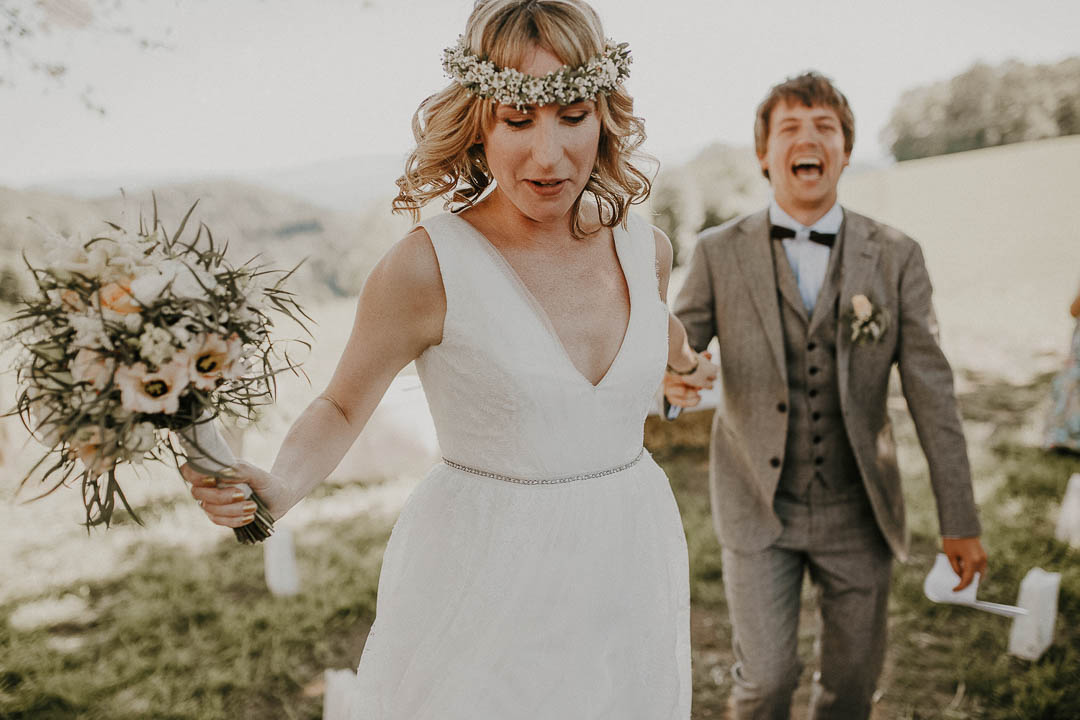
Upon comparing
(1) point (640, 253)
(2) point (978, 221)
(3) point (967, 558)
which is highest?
(2) point (978, 221)

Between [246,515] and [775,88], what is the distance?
7.85 ft

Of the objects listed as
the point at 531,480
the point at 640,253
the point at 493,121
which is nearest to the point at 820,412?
the point at 640,253

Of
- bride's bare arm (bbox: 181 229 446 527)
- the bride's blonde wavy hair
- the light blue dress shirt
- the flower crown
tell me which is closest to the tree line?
the light blue dress shirt

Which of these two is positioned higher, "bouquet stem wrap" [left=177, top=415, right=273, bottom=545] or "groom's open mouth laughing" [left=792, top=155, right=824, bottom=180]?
"groom's open mouth laughing" [left=792, top=155, right=824, bottom=180]

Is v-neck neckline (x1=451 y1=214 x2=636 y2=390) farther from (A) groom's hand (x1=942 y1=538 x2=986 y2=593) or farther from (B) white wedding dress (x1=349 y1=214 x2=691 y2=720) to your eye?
(A) groom's hand (x1=942 y1=538 x2=986 y2=593)

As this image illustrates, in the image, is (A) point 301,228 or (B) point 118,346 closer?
(B) point 118,346

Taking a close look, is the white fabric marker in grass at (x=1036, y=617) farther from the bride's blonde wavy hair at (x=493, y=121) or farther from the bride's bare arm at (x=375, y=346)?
the bride's bare arm at (x=375, y=346)

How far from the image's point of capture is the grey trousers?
2.87 metres

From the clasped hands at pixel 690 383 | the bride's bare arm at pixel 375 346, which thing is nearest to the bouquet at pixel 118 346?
the bride's bare arm at pixel 375 346

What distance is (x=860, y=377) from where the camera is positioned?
9.20ft

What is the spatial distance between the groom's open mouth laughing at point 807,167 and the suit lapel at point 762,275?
18cm

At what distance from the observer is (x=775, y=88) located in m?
2.98

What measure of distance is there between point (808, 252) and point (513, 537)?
1.68 metres

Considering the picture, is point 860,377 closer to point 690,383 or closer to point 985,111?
point 690,383
